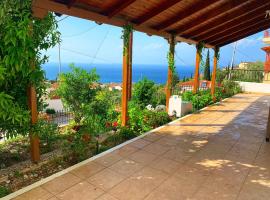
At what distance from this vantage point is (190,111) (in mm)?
9250

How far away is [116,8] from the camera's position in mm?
5309

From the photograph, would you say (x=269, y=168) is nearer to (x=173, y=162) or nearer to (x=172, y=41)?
(x=173, y=162)

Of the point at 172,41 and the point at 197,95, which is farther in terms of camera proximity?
the point at 197,95

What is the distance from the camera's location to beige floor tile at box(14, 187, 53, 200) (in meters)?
3.41

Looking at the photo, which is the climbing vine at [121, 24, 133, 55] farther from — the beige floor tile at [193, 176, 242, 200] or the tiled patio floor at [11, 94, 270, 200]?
the beige floor tile at [193, 176, 242, 200]

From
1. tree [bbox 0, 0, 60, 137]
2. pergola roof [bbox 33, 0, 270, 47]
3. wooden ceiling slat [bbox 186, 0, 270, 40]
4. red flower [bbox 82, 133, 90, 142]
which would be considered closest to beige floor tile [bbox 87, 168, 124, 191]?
red flower [bbox 82, 133, 90, 142]

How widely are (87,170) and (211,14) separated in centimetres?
587

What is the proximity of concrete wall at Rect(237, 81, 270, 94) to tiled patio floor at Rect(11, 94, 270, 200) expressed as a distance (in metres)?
10.5

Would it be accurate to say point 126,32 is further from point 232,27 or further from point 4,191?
point 232,27

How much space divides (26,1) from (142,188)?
330cm

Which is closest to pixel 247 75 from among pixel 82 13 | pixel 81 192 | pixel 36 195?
pixel 82 13

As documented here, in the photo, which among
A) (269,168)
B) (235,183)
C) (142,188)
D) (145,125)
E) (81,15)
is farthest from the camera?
(145,125)

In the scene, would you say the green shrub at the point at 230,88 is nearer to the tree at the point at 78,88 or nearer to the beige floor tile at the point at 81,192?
the tree at the point at 78,88

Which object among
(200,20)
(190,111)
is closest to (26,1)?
(200,20)
